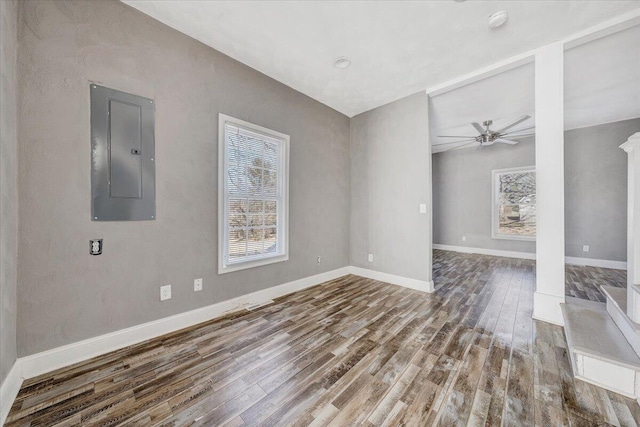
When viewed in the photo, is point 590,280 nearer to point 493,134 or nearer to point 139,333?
point 493,134

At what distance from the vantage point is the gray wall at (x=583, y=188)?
4.62 metres

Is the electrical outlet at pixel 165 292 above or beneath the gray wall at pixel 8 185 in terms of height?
beneath

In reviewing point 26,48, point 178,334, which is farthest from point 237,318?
point 26,48

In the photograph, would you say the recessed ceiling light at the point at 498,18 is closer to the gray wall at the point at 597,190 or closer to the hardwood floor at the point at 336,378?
the hardwood floor at the point at 336,378

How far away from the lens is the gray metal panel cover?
1.86 m

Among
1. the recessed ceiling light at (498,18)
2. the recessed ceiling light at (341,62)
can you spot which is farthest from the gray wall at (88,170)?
the recessed ceiling light at (498,18)

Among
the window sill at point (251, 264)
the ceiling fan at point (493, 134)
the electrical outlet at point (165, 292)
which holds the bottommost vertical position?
the electrical outlet at point (165, 292)

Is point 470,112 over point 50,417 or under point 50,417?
over

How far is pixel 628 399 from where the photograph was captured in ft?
4.75

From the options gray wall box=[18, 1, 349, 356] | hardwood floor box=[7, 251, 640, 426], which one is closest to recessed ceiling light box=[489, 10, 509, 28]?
gray wall box=[18, 1, 349, 356]

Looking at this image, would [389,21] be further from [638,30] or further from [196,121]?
[638,30]

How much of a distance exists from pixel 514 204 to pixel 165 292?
721 centimetres

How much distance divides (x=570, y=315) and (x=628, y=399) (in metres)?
0.83

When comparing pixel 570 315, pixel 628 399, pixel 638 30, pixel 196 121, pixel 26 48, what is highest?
pixel 638 30
